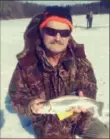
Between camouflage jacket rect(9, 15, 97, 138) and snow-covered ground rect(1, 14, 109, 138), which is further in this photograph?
snow-covered ground rect(1, 14, 109, 138)

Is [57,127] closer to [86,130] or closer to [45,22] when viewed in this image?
[86,130]

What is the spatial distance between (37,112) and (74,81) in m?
0.46

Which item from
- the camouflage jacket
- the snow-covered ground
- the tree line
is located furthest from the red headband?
the tree line

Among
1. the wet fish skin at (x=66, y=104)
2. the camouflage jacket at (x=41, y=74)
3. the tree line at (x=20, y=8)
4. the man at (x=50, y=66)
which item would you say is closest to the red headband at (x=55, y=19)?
the man at (x=50, y=66)

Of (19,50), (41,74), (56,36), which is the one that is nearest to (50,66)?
(41,74)

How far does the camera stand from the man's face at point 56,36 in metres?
3.42

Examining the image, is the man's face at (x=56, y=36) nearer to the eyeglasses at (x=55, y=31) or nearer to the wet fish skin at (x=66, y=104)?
the eyeglasses at (x=55, y=31)

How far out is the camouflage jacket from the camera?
3562 millimetres

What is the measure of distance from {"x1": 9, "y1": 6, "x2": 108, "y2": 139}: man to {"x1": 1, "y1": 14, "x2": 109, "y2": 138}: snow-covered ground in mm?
657

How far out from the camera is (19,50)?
835cm

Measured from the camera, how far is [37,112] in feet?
10.9

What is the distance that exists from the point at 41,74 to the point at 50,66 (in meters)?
0.11

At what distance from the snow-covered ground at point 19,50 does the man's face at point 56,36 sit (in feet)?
3.30

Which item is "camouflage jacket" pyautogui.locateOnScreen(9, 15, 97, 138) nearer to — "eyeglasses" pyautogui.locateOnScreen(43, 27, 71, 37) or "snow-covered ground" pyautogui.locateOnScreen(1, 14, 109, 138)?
"eyeglasses" pyautogui.locateOnScreen(43, 27, 71, 37)
